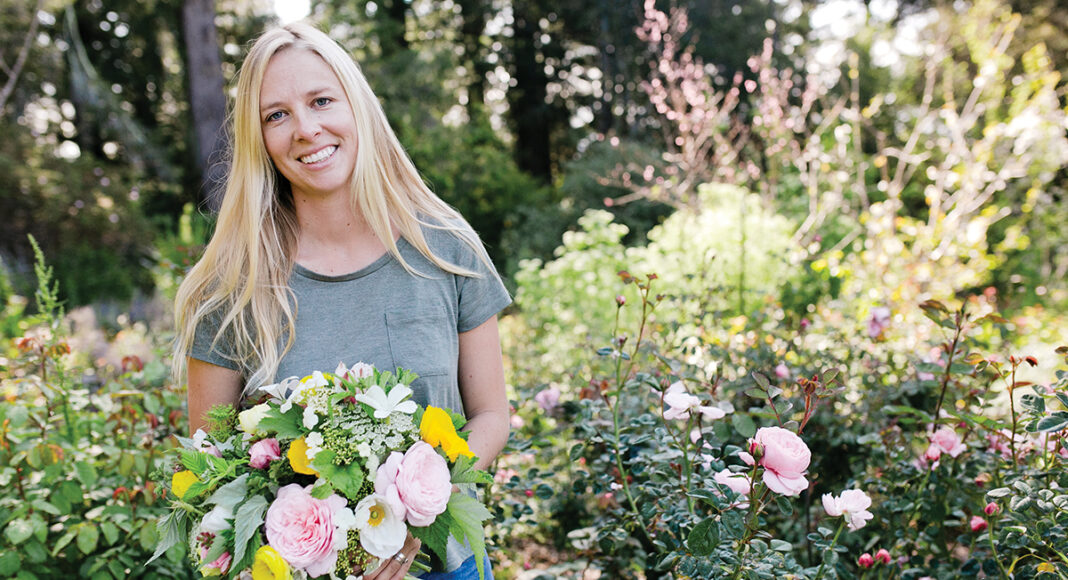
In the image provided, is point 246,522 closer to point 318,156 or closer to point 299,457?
point 299,457

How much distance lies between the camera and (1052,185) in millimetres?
8539

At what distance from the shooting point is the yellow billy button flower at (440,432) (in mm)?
1102

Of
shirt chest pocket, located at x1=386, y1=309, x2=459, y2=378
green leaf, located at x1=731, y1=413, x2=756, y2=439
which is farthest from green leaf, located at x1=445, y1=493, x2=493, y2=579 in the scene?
green leaf, located at x1=731, y1=413, x2=756, y2=439

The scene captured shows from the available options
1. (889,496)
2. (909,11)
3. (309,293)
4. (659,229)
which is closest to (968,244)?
(659,229)

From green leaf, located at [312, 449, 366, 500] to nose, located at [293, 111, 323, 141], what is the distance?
698 mm

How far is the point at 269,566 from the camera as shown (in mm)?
986

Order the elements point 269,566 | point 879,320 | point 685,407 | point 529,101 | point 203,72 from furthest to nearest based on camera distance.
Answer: point 529,101
point 203,72
point 879,320
point 685,407
point 269,566

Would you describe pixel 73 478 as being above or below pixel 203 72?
below

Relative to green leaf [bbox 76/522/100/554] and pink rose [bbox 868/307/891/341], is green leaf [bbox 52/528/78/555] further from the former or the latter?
pink rose [bbox 868/307/891/341]

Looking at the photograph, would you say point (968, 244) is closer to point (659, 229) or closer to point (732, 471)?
point (659, 229)

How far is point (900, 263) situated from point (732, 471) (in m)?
3.64

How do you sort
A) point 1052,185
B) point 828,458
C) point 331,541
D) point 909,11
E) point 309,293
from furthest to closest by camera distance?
point 909,11 < point 1052,185 < point 828,458 < point 309,293 < point 331,541

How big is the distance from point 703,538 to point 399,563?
523 mm

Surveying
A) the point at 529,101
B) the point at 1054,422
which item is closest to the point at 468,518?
the point at 1054,422
